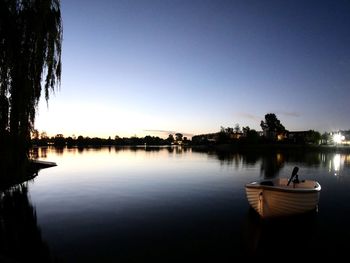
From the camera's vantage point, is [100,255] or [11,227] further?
[11,227]

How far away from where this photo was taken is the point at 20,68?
1036 centimetres

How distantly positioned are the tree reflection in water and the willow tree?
4003 millimetres

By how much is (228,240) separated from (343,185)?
26644mm

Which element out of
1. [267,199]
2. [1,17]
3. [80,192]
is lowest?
[80,192]

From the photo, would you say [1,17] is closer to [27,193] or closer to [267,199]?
[267,199]

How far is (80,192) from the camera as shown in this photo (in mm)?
29703

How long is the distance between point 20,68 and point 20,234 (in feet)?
31.5

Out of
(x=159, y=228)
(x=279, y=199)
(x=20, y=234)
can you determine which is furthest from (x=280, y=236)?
(x=20, y=234)

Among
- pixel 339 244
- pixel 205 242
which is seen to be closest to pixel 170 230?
pixel 205 242

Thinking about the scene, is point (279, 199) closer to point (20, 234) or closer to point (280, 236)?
point (280, 236)

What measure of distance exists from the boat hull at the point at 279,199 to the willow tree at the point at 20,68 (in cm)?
1254

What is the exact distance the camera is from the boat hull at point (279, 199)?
639 inches

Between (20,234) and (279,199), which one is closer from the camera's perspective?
(20,234)

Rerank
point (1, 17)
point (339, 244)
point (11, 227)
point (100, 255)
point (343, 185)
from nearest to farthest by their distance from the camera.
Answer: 1. point (1, 17)
2. point (100, 255)
3. point (339, 244)
4. point (11, 227)
5. point (343, 185)
